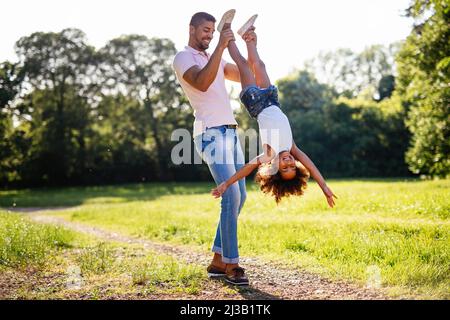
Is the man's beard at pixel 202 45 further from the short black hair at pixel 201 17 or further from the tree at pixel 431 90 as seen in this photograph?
the tree at pixel 431 90

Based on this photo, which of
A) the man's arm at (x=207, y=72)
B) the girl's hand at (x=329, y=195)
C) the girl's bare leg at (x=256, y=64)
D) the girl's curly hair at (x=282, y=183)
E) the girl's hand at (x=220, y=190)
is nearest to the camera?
the man's arm at (x=207, y=72)

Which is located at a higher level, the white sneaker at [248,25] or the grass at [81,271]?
the white sneaker at [248,25]

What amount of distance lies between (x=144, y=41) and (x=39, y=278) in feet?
125

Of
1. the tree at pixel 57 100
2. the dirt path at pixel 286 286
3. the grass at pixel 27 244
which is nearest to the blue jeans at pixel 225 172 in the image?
the dirt path at pixel 286 286

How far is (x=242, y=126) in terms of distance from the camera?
41.1m

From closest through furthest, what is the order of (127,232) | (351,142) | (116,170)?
(127,232), (116,170), (351,142)

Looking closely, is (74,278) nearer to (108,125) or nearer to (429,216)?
(429,216)

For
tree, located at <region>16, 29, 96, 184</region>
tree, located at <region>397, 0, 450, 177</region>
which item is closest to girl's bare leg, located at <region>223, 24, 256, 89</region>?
tree, located at <region>397, 0, 450, 177</region>

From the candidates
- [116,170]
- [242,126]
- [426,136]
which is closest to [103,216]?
[426,136]

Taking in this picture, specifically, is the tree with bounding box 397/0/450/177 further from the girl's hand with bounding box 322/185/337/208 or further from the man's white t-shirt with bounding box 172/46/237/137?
the man's white t-shirt with bounding box 172/46/237/137

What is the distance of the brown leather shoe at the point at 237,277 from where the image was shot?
5.11m

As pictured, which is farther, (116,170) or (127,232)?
(116,170)

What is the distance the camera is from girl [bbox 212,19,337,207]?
18.9ft

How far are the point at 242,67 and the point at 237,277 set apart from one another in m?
2.67
